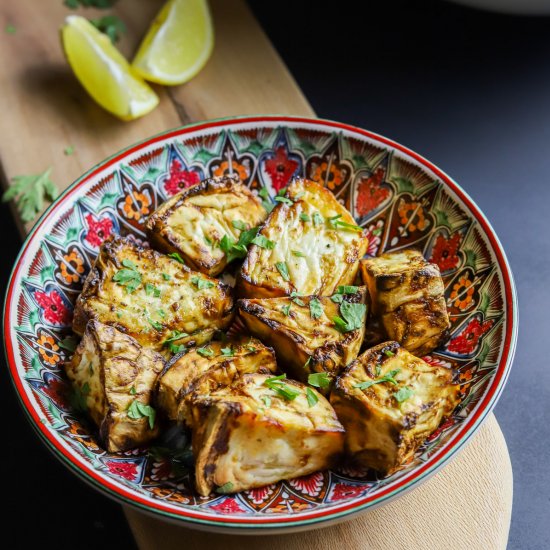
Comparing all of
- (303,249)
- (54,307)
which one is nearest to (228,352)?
(303,249)

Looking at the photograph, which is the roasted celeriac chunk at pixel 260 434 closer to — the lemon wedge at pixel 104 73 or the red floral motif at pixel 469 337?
the red floral motif at pixel 469 337

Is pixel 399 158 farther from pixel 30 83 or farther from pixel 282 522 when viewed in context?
pixel 30 83

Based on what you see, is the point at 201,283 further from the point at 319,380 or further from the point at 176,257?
the point at 319,380

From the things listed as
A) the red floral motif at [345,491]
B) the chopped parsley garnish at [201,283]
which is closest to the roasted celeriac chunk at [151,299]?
the chopped parsley garnish at [201,283]

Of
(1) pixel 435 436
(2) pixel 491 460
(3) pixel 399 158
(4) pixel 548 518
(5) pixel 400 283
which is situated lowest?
(4) pixel 548 518

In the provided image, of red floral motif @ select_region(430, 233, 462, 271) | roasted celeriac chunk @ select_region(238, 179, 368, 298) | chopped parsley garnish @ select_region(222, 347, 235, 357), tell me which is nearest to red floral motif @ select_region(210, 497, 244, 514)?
chopped parsley garnish @ select_region(222, 347, 235, 357)

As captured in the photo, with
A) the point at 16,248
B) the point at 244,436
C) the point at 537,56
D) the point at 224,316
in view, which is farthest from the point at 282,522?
the point at 537,56
